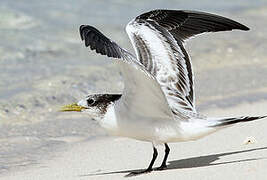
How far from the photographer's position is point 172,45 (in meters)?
6.62

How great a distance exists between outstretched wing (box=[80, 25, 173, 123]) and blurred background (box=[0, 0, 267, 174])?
144 centimetres

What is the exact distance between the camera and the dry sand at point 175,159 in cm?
552

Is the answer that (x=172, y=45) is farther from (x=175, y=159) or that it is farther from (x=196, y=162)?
(x=196, y=162)

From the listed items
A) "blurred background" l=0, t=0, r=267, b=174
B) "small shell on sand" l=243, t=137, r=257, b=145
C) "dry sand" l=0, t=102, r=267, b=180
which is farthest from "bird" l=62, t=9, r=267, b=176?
"blurred background" l=0, t=0, r=267, b=174

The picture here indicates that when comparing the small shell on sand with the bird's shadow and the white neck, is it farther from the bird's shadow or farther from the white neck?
the white neck

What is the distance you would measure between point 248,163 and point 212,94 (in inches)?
146

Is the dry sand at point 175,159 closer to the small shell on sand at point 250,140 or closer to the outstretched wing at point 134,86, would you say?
the small shell on sand at point 250,140

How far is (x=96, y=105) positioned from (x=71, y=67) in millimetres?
5214

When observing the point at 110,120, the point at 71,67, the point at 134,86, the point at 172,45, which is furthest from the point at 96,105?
the point at 71,67

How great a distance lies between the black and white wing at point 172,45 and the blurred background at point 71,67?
4.68 feet

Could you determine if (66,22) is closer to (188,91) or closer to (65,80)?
(65,80)

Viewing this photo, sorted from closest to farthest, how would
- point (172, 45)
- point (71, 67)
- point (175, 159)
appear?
point (175, 159), point (172, 45), point (71, 67)

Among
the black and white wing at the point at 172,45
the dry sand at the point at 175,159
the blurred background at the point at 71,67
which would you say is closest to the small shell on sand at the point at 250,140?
the dry sand at the point at 175,159

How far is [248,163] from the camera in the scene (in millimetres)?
5566
